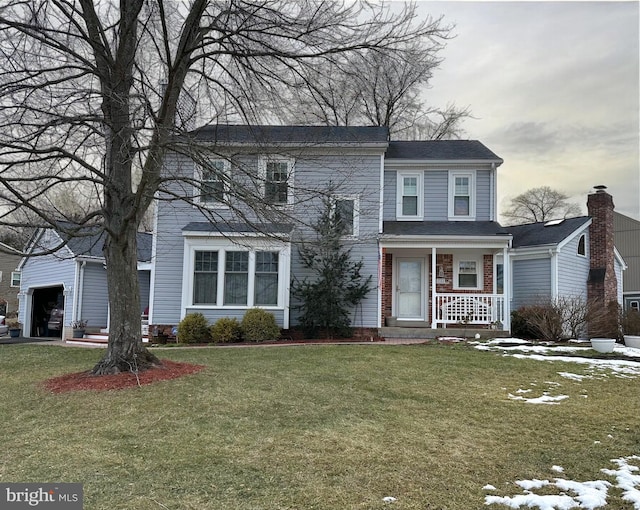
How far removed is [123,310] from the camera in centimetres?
777

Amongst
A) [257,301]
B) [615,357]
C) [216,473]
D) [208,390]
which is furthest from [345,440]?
[257,301]

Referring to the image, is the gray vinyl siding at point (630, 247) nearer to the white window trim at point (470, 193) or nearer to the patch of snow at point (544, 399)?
the white window trim at point (470, 193)

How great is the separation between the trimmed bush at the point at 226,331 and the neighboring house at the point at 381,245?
0.58 meters

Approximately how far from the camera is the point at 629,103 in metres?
13.0

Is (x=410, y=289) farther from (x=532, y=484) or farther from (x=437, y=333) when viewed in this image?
(x=532, y=484)

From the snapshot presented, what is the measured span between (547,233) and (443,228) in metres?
3.92

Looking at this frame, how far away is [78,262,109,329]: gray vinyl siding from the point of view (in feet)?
54.5

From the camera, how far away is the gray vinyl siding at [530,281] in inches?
573

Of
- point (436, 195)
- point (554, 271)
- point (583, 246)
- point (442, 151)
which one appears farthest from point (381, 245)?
point (583, 246)

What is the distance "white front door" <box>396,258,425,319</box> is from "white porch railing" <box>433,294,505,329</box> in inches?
34.6

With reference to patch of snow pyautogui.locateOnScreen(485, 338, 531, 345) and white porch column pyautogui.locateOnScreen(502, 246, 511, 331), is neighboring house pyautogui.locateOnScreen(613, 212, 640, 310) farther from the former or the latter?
patch of snow pyautogui.locateOnScreen(485, 338, 531, 345)

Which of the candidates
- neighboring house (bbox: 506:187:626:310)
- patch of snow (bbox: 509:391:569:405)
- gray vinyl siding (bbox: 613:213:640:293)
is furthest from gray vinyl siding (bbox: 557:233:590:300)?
gray vinyl siding (bbox: 613:213:640:293)

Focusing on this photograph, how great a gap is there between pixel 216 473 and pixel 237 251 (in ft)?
32.7

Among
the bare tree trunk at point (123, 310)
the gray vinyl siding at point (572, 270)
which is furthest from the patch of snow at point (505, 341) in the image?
the bare tree trunk at point (123, 310)
